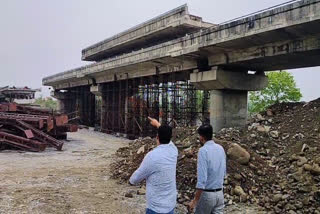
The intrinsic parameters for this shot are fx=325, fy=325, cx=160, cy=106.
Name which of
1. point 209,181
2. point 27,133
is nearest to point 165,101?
point 27,133

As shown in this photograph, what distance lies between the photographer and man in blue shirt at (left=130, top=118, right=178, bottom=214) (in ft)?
10.7

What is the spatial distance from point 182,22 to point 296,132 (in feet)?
33.3

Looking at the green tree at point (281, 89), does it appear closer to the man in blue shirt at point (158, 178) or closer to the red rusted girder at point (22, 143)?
the red rusted girder at point (22, 143)

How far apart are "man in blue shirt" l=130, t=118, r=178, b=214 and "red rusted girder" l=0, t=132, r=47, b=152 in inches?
484

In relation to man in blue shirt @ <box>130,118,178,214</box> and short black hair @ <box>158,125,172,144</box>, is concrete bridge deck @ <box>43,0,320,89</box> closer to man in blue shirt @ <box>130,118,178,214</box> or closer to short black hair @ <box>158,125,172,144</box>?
short black hair @ <box>158,125,172,144</box>

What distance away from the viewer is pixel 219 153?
155 inches

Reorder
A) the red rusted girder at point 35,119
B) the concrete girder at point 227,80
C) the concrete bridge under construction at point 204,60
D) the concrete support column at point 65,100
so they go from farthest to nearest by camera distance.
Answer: the concrete support column at point 65,100, the red rusted girder at point 35,119, the concrete girder at point 227,80, the concrete bridge under construction at point 204,60

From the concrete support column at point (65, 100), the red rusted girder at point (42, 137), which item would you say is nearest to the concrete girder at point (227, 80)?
the red rusted girder at point (42, 137)

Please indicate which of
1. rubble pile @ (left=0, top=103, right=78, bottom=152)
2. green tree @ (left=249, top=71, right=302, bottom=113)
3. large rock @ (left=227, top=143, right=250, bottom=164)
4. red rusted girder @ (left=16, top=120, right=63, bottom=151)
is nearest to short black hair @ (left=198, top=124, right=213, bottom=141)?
large rock @ (left=227, top=143, right=250, bottom=164)

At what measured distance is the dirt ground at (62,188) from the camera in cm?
641

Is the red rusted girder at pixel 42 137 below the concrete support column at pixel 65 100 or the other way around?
below

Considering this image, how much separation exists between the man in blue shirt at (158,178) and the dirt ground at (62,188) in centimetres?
319

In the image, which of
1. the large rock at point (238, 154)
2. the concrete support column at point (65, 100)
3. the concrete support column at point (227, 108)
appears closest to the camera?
the large rock at point (238, 154)

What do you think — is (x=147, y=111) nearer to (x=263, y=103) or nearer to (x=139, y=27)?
(x=139, y=27)
